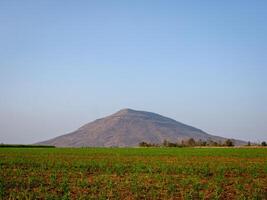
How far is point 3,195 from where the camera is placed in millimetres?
18891

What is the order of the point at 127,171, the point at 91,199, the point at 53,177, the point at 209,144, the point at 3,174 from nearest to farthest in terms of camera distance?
the point at 91,199 < the point at 53,177 < the point at 3,174 < the point at 127,171 < the point at 209,144

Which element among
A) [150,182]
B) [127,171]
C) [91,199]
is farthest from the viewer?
[127,171]

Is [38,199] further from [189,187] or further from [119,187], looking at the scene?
[189,187]

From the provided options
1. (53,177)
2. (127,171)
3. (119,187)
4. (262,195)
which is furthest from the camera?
(127,171)

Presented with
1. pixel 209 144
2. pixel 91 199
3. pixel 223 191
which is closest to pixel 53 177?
pixel 91 199

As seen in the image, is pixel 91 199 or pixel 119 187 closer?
pixel 91 199

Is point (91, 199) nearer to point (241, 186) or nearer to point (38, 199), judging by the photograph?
point (38, 199)

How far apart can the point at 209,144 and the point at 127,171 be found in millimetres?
107949

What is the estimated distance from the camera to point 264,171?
104ft

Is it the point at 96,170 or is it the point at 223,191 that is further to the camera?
the point at 96,170

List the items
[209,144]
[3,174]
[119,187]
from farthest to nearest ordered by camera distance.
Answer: [209,144]
[3,174]
[119,187]

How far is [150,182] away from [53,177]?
235 inches

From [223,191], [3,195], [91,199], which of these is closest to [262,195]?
[223,191]

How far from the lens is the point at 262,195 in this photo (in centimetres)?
1962
